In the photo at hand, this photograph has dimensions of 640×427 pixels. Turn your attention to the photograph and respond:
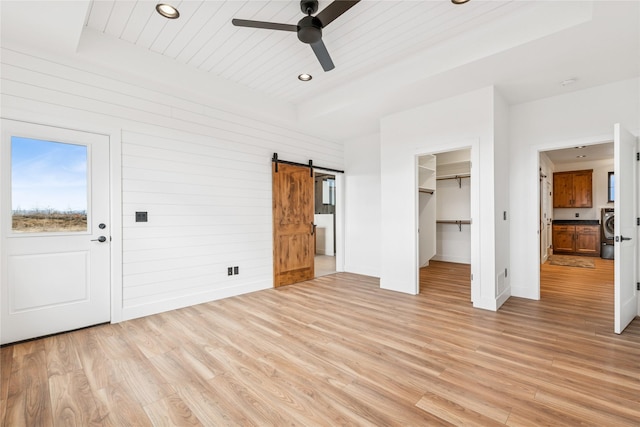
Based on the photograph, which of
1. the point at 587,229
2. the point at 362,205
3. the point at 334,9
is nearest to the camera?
the point at 334,9

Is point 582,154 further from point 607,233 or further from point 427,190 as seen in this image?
point 427,190

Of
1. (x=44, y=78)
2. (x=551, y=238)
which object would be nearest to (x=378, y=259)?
(x=44, y=78)

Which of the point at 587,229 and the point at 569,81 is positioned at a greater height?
the point at 569,81

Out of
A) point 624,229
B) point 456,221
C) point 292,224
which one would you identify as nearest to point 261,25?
point 292,224

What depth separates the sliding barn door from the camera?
4965 millimetres

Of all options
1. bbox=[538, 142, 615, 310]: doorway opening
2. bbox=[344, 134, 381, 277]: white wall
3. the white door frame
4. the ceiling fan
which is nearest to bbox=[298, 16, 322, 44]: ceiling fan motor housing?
the ceiling fan

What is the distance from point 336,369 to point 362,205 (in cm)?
392

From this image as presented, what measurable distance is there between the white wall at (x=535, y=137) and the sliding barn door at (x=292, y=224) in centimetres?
331

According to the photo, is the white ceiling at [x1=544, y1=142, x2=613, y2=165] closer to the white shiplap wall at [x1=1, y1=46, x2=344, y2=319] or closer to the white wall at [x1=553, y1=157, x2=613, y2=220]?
the white wall at [x1=553, y1=157, x2=613, y2=220]

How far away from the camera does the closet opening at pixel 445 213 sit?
632cm

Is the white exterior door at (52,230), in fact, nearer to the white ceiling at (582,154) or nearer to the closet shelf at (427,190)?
the closet shelf at (427,190)

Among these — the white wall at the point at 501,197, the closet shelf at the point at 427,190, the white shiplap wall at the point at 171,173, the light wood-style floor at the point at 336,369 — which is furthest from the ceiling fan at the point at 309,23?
the closet shelf at the point at 427,190

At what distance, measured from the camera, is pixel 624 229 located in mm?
3021

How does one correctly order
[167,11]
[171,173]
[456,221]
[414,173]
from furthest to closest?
[456,221]
[414,173]
[171,173]
[167,11]
